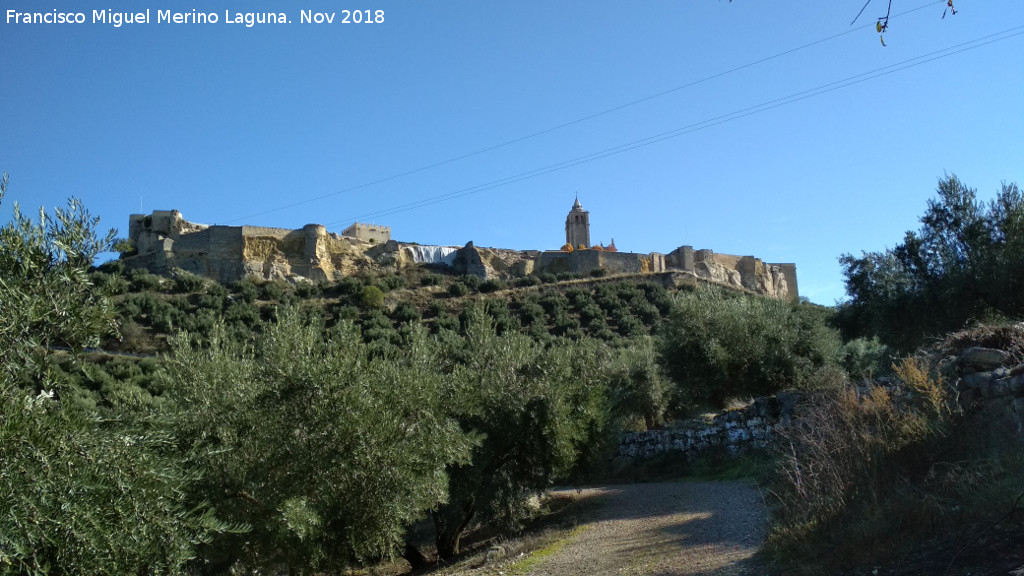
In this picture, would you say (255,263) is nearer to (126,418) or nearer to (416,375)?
(416,375)

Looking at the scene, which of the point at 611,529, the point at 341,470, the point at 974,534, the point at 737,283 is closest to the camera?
the point at 974,534

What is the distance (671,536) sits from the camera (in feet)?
29.7

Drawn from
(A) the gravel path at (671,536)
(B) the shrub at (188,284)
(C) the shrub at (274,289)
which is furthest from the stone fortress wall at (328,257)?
(A) the gravel path at (671,536)

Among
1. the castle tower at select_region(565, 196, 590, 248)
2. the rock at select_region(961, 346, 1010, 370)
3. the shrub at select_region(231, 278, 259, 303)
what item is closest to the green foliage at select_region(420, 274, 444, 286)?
the shrub at select_region(231, 278, 259, 303)

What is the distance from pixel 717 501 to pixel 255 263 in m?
41.5

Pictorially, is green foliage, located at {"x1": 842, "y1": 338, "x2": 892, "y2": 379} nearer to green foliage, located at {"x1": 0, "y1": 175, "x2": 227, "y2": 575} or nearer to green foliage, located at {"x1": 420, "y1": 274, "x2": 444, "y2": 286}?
green foliage, located at {"x1": 0, "y1": 175, "x2": 227, "y2": 575}

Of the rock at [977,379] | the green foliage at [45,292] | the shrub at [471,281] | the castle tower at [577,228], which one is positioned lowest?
the rock at [977,379]

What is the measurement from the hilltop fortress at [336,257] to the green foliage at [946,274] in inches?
1429

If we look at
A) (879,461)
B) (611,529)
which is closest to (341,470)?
(611,529)

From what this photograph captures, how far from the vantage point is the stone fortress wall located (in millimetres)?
46156

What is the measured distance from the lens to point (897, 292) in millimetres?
14672

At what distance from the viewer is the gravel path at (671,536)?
733 centimetres

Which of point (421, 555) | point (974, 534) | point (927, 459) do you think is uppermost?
point (927, 459)

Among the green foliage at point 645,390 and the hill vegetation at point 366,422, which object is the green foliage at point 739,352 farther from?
the green foliage at point 645,390
